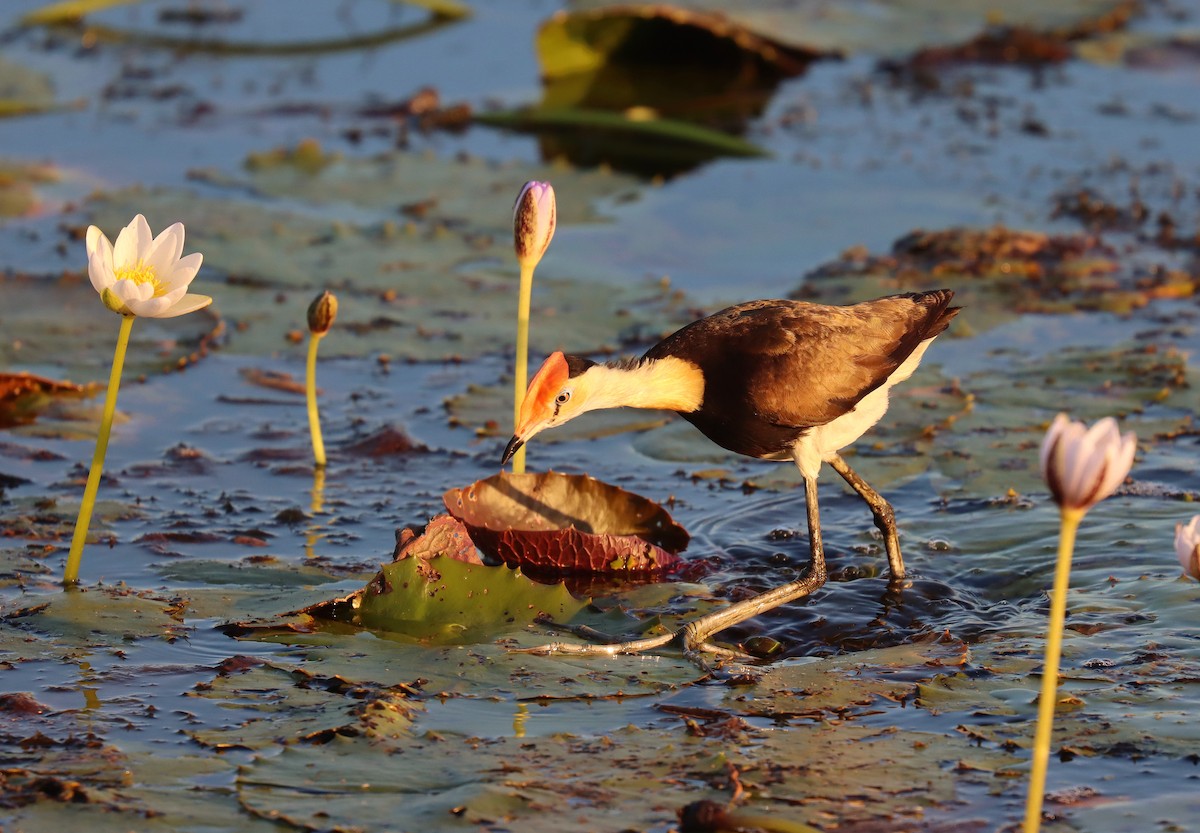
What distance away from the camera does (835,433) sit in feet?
18.5

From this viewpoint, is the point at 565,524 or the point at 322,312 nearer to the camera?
the point at 565,524

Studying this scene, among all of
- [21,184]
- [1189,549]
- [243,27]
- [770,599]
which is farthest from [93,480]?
[243,27]

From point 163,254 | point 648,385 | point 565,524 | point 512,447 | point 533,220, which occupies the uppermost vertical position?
point 533,220

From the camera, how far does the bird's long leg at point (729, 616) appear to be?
4648 millimetres

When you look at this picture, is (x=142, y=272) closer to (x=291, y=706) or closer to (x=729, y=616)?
(x=291, y=706)

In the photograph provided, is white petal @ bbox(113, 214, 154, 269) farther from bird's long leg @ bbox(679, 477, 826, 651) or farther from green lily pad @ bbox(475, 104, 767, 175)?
green lily pad @ bbox(475, 104, 767, 175)

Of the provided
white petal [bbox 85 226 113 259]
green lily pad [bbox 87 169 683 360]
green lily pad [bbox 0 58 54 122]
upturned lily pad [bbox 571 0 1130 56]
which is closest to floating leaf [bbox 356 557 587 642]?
white petal [bbox 85 226 113 259]

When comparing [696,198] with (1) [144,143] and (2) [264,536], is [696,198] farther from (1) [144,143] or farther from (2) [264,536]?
(2) [264,536]

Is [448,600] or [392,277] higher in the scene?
[392,277]

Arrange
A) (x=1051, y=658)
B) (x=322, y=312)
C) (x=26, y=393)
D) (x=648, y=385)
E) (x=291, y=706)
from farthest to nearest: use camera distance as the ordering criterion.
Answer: (x=26, y=393)
(x=322, y=312)
(x=648, y=385)
(x=291, y=706)
(x=1051, y=658)

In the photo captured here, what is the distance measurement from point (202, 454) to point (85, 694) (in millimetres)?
2312

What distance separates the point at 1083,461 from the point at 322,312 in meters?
3.53

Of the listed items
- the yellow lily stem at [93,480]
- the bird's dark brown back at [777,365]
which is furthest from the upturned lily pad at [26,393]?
the bird's dark brown back at [777,365]

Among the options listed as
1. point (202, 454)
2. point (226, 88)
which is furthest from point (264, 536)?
point (226, 88)
